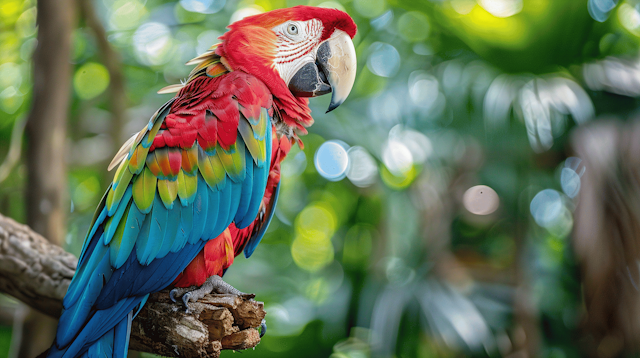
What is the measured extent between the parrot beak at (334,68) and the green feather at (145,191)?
48 cm

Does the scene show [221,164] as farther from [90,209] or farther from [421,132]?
[90,209]

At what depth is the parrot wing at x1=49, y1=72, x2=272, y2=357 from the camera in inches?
37.8

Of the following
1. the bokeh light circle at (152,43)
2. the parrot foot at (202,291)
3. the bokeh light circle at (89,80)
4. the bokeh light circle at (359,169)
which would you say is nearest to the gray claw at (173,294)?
the parrot foot at (202,291)

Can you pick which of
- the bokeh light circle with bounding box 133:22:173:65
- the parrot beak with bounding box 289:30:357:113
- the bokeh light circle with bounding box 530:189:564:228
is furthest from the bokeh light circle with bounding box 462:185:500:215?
the bokeh light circle with bounding box 133:22:173:65

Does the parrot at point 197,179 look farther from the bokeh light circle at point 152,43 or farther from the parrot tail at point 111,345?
the bokeh light circle at point 152,43

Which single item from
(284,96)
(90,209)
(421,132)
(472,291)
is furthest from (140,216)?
(90,209)

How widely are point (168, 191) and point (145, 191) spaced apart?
0.05m

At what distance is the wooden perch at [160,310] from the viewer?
967 millimetres

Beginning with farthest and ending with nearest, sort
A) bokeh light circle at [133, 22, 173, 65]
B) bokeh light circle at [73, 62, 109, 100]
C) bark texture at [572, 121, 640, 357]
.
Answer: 1. bokeh light circle at [73, 62, 109, 100]
2. bokeh light circle at [133, 22, 173, 65]
3. bark texture at [572, 121, 640, 357]

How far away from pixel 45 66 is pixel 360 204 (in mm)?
1924

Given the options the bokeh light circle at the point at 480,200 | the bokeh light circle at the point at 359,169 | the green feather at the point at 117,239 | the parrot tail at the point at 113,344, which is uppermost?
the green feather at the point at 117,239

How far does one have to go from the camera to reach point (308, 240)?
3857mm

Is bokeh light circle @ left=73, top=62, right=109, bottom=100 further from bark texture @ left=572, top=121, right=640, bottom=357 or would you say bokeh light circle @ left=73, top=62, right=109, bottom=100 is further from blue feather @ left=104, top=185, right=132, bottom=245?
bark texture @ left=572, top=121, right=640, bottom=357

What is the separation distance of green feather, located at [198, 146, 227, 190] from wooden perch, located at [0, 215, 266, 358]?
28 cm
